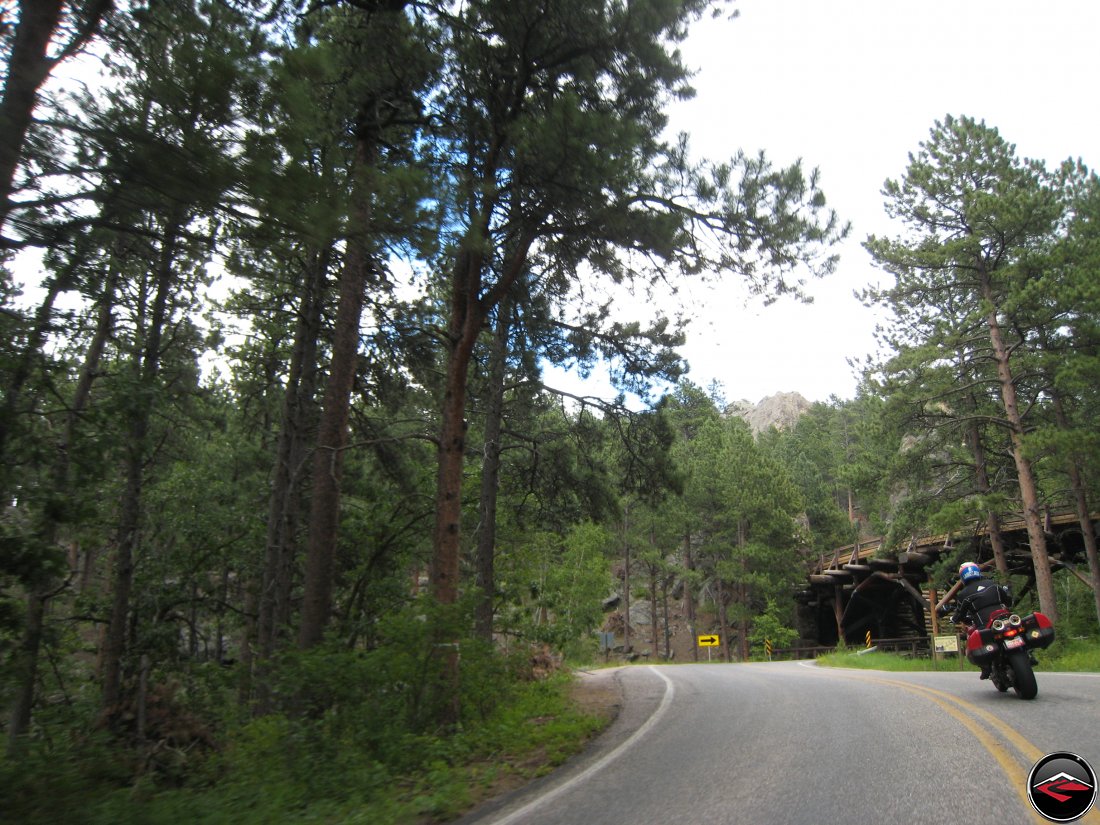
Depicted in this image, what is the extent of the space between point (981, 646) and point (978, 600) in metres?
0.51

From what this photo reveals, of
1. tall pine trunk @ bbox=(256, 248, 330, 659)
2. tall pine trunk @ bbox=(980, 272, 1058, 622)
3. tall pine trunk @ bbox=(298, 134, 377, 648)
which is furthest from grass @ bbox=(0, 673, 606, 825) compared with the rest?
tall pine trunk @ bbox=(980, 272, 1058, 622)

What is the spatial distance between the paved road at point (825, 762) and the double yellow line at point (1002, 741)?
14mm

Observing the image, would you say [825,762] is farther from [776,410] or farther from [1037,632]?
[776,410]

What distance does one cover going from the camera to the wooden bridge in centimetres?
2559

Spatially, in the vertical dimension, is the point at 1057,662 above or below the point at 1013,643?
below

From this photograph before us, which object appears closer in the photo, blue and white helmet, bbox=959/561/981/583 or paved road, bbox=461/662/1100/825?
paved road, bbox=461/662/1100/825

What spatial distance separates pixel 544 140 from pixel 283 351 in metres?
8.92

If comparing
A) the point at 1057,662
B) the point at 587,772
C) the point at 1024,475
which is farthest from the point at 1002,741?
the point at 1024,475

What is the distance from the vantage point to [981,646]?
7.99 meters

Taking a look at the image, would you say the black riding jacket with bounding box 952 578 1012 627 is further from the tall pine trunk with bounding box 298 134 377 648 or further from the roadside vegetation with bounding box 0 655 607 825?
the tall pine trunk with bounding box 298 134 377 648

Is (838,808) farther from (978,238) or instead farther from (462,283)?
(978,238)

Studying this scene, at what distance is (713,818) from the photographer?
14.9 ft

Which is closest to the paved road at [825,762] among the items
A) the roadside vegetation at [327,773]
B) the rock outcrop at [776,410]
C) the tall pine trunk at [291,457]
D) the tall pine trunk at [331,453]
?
the roadside vegetation at [327,773]

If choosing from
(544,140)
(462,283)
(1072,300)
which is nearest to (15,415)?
(462,283)
